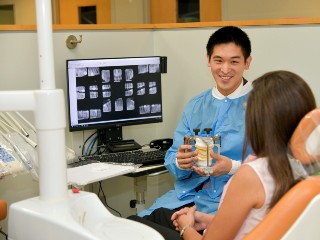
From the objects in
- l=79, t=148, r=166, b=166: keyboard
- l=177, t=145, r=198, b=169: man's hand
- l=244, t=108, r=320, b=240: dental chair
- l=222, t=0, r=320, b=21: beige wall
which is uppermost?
l=222, t=0, r=320, b=21: beige wall

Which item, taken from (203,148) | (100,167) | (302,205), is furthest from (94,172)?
(302,205)

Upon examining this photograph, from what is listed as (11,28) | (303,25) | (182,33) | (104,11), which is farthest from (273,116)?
(104,11)

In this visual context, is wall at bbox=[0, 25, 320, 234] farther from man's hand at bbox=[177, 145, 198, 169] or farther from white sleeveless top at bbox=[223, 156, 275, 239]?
white sleeveless top at bbox=[223, 156, 275, 239]

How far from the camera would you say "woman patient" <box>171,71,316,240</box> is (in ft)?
4.15

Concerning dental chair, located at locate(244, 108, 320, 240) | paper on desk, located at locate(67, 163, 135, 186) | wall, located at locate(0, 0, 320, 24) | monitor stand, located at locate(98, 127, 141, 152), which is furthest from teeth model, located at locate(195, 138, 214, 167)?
wall, located at locate(0, 0, 320, 24)

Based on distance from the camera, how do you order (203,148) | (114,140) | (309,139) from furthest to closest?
(114,140) < (203,148) < (309,139)

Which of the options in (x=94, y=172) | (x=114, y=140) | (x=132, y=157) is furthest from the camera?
(x=114, y=140)

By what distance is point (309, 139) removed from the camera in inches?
41.9

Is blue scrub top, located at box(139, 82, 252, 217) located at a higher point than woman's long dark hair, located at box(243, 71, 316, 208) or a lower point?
lower

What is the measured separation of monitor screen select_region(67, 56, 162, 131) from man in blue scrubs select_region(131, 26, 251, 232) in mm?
491

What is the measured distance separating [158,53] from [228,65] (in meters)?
0.89

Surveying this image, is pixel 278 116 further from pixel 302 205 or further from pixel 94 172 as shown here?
pixel 94 172

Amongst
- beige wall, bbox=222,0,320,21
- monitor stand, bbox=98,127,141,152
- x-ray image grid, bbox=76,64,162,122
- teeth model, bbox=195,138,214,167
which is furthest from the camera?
beige wall, bbox=222,0,320,21

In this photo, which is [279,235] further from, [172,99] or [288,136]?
[172,99]
